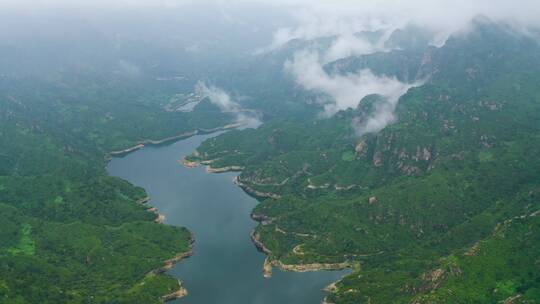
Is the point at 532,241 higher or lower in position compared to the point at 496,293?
higher

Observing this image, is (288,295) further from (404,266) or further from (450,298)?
(450,298)

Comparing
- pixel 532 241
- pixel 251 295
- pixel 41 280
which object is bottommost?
pixel 532 241

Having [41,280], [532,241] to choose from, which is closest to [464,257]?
[532,241]

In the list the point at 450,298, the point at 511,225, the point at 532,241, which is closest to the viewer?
the point at 450,298

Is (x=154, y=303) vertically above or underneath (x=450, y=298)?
above

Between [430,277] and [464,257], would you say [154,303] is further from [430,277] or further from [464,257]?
[464,257]

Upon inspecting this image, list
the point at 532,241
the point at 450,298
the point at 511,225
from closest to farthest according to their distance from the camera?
the point at 450,298 < the point at 532,241 < the point at 511,225

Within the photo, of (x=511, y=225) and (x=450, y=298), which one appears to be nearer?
(x=450, y=298)

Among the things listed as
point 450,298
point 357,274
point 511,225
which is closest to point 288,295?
point 357,274

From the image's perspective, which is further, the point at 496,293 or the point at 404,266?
the point at 404,266
